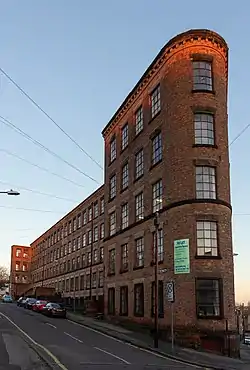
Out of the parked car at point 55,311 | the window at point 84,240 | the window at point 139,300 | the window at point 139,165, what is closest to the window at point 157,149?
the window at point 139,165

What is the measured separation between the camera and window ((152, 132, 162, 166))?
3838 cm

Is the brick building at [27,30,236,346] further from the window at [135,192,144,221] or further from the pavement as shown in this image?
the pavement

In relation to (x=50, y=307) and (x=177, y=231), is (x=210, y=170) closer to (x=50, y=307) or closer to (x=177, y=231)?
(x=177, y=231)

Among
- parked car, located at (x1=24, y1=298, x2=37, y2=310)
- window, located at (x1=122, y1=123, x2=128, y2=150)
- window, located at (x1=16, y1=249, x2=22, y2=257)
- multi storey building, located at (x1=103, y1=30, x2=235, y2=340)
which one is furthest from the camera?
window, located at (x1=16, y1=249, x2=22, y2=257)

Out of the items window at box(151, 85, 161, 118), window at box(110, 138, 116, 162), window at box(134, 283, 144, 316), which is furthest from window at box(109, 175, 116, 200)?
window at box(134, 283, 144, 316)

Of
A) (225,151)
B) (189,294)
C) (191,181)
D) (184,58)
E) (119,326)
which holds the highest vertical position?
(184,58)

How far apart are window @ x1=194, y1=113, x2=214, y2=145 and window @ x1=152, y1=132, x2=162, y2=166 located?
371 centimetres

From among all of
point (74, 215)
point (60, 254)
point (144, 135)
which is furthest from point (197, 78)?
point (60, 254)

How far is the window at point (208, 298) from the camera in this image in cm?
3191

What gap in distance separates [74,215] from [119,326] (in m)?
42.0

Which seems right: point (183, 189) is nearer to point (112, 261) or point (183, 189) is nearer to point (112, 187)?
→ point (112, 261)

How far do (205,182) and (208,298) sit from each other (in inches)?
298

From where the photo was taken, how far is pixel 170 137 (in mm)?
36188

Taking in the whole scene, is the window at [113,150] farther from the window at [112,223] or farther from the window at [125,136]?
the window at [112,223]
